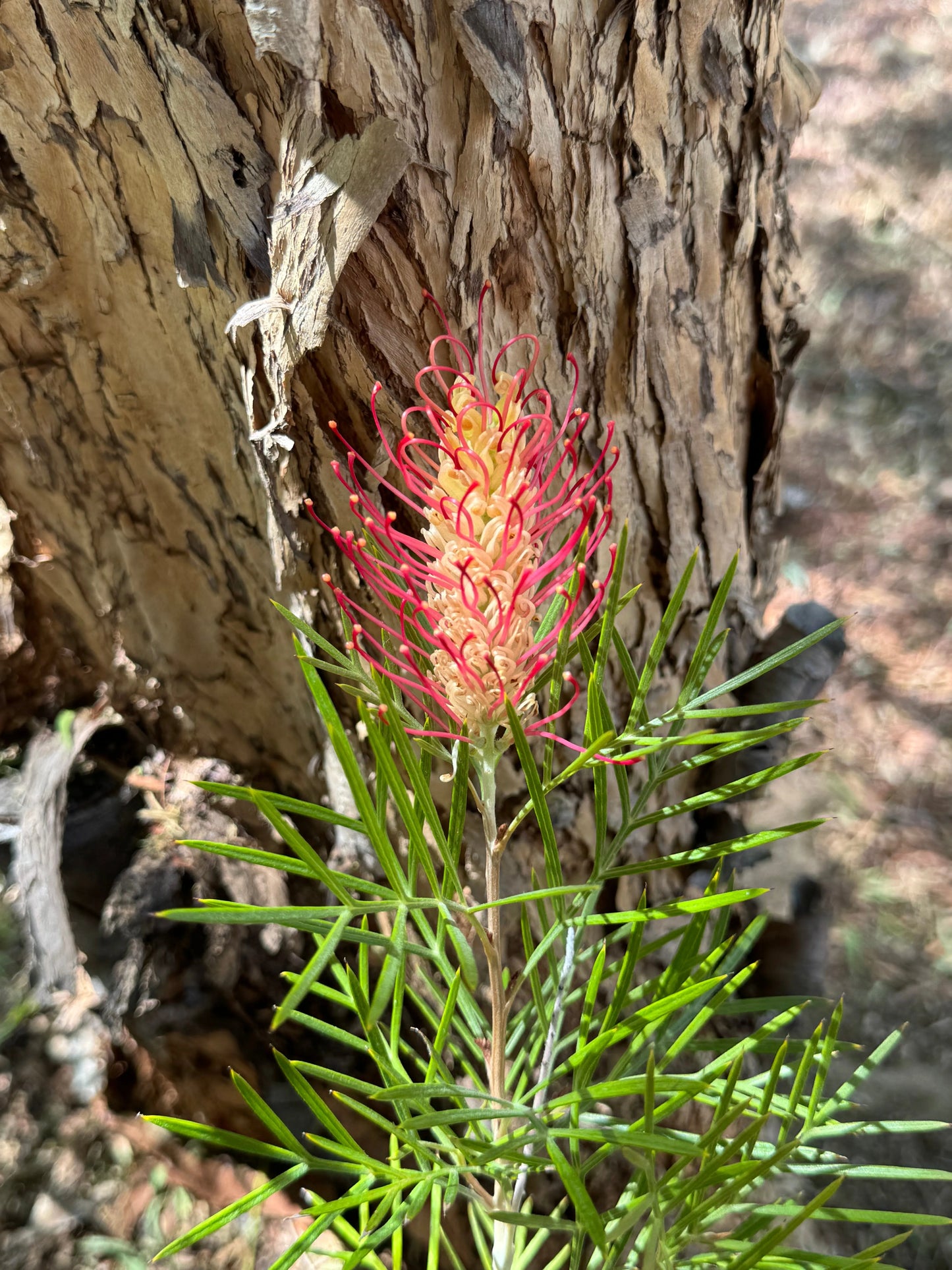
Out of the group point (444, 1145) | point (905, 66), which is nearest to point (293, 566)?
point (444, 1145)

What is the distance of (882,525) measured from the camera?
1646 millimetres

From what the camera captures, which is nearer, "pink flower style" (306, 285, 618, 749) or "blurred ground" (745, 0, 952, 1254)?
"pink flower style" (306, 285, 618, 749)

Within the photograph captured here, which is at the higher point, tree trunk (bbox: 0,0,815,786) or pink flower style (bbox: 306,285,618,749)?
tree trunk (bbox: 0,0,815,786)

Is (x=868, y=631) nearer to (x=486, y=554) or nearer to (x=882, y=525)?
(x=882, y=525)

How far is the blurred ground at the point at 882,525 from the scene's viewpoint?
1098 mm

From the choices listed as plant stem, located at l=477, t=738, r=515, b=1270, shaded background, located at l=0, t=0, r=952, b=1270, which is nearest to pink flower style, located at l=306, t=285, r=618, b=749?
plant stem, located at l=477, t=738, r=515, b=1270

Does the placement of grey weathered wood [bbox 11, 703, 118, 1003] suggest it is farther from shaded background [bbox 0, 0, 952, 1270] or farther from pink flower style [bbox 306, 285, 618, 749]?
pink flower style [bbox 306, 285, 618, 749]

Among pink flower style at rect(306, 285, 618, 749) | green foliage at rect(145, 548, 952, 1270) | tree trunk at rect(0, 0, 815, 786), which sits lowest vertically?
green foliage at rect(145, 548, 952, 1270)

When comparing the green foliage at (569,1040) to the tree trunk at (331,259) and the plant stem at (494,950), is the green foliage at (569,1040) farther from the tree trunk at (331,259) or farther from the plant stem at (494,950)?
the tree trunk at (331,259)

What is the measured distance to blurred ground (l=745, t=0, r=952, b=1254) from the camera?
3.60 ft

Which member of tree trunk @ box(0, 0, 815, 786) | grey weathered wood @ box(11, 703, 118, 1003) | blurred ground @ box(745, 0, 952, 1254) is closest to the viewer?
tree trunk @ box(0, 0, 815, 786)

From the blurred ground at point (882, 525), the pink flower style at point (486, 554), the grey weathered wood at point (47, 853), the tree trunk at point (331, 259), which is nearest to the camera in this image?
the pink flower style at point (486, 554)

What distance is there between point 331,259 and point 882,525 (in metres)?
1.40

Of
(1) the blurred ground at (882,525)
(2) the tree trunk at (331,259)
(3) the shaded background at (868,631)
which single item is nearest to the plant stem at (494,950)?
(3) the shaded background at (868,631)
